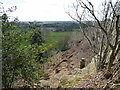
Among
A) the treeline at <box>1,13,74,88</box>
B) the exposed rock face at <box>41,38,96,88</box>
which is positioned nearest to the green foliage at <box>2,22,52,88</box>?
the treeline at <box>1,13,74,88</box>

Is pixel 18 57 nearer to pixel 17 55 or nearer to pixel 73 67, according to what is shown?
pixel 17 55

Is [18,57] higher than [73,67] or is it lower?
higher

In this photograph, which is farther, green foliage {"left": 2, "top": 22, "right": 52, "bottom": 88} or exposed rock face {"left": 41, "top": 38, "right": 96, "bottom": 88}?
exposed rock face {"left": 41, "top": 38, "right": 96, "bottom": 88}

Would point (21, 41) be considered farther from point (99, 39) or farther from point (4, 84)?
point (99, 39)

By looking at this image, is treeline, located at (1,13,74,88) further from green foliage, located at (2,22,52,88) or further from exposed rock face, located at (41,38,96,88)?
exposed rock face, located at (41,38,96,88)

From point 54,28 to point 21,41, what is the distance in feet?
207

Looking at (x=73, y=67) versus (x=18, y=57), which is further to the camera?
(x=73, y=67)

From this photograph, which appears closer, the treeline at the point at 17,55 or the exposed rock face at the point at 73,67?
the treeline at the point at 17,55

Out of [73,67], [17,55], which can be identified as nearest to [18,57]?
[17,55]

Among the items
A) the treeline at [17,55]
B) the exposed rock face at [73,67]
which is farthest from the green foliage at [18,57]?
the exposed rock face at [73,67]

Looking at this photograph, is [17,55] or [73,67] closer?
[17,55]

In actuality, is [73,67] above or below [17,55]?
below

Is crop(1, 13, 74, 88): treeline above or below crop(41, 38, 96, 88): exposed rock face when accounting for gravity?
above

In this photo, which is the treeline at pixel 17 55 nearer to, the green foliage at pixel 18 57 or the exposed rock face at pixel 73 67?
the green foliage at pixel 18 57
